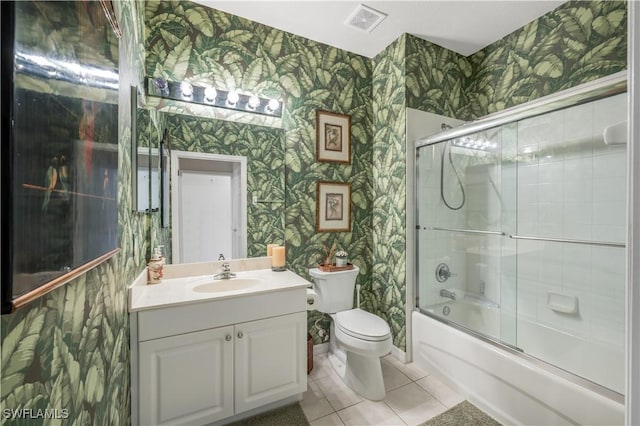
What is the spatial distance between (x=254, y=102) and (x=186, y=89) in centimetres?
49

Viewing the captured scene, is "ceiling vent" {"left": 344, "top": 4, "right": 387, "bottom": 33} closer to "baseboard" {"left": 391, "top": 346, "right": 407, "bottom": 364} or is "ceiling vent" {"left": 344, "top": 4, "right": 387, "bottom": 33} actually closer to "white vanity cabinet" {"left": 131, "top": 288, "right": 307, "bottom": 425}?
"white vanity cabinet" {"left": 131, "top": 288, "right": 307, "bottom": 425}

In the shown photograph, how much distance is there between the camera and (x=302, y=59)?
2340 millimetres

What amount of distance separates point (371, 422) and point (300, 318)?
0.76m

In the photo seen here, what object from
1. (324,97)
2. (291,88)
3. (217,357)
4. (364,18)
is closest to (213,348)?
(217,357)

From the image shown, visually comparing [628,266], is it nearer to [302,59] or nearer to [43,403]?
[43,403]

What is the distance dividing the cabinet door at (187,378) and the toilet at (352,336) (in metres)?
0.83

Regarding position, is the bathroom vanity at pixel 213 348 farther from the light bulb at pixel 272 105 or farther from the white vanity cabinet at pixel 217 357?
the light bulb at pixel 272 105

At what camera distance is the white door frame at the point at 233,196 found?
6.03 feet

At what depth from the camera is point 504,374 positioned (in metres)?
1.61

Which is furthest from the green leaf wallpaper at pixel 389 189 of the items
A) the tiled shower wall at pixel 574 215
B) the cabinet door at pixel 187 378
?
the cabinet door at pixel 187 378

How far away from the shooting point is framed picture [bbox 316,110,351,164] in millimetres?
2389

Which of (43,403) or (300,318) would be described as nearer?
(43,403)

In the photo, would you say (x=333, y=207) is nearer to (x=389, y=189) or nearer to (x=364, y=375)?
(x=389, y=189)

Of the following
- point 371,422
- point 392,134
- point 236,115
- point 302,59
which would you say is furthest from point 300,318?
point 302,59
